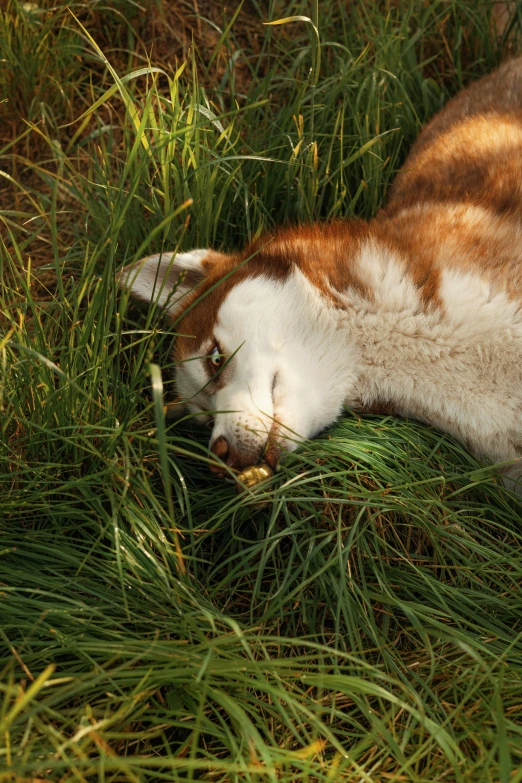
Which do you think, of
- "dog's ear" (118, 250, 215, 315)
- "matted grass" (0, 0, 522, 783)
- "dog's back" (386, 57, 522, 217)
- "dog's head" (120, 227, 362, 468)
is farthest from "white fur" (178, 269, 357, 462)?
"dog's back" (386, 57, 522, 217)

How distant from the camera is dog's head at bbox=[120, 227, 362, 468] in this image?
8.91 ft

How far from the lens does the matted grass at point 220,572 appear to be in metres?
2.06

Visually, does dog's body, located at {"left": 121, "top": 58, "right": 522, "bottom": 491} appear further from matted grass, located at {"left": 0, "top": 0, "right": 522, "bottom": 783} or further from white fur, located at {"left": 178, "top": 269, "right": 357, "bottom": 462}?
matted grass, located at {"left": 0, "top": 0, "right": 522, "bottom": 783}

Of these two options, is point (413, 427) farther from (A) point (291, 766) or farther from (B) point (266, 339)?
(A) point (291, 766)

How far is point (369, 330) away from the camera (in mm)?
2867

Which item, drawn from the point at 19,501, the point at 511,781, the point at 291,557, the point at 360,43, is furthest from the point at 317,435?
the point at 360,43

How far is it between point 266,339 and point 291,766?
1.48 metres

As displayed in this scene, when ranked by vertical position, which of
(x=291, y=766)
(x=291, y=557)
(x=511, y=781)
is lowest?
(x=291, y=766)

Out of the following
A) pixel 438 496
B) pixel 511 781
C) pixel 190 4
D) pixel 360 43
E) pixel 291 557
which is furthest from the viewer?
pixel 190 4

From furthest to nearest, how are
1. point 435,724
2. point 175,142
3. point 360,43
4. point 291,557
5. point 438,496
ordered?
point 360,43 < point 175,142 < point 438,496 < point 291,557 < point 435,724

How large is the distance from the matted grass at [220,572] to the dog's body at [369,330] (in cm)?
15

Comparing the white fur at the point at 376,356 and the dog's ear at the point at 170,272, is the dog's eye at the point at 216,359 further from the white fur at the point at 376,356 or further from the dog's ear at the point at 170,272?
the dog's ear at the point at 170,272

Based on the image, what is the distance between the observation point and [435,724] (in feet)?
6.86

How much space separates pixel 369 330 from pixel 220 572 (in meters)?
1.09
